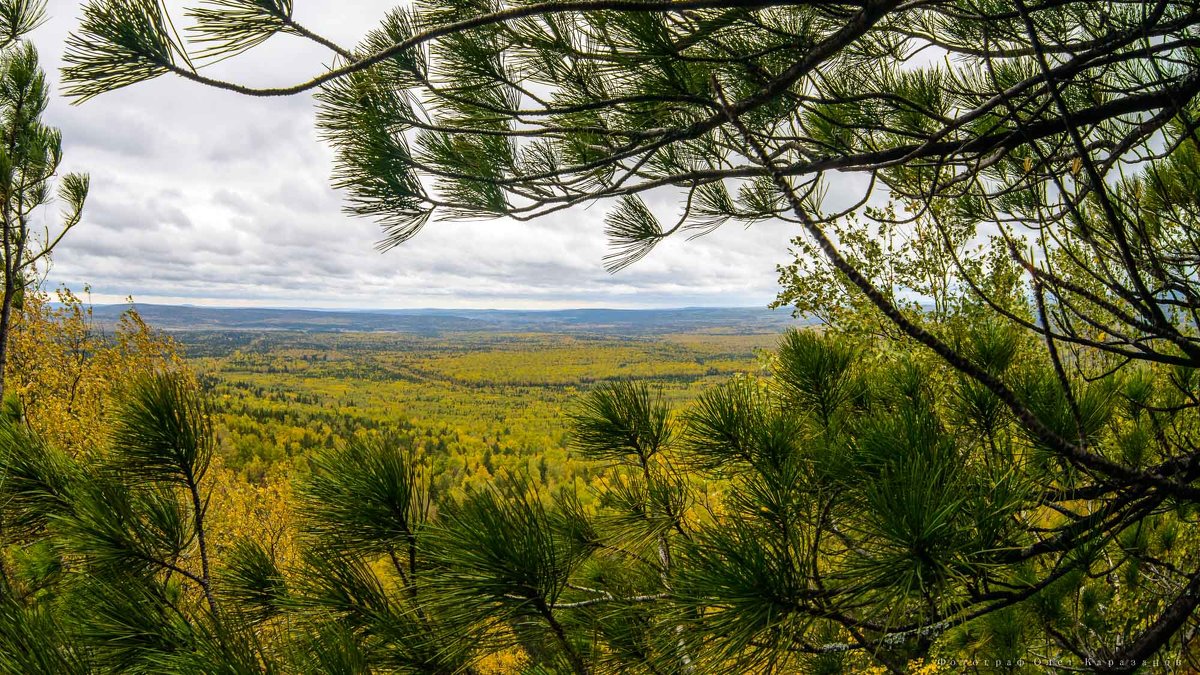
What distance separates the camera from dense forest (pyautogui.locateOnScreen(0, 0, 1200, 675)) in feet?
3.04

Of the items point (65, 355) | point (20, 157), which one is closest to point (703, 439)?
point (20, 157)

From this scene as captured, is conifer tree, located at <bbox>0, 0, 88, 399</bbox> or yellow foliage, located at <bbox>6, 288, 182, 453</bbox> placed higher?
conifer tree, located at <bbox>0, 0, 88, 399</bbox>

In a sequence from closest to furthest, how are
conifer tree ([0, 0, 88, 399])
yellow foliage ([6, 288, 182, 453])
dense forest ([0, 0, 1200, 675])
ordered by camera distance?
dense forest ([0, 0, 1200, 675]), conifer tree ([0, 0, 88, 399]), yellow foliage ([6, 288, 182, 453])

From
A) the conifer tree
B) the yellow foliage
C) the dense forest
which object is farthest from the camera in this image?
the yellow foliage

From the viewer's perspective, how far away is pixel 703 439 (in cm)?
185

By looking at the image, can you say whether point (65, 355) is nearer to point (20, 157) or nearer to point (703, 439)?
point (20, 157)

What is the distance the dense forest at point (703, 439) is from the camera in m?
0.93

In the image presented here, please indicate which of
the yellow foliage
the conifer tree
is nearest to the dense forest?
the conifer tree

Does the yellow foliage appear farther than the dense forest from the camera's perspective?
Yes

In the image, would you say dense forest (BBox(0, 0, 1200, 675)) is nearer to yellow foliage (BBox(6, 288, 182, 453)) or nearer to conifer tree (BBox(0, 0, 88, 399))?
conifer tree (BBox(0, 0, 88, 399))

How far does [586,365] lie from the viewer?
116625 millimetres

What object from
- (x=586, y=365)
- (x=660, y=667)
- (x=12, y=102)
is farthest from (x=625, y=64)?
(x=586, y=365)

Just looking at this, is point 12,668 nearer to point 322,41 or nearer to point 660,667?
point 660,667

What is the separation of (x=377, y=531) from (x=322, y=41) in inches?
51.0
